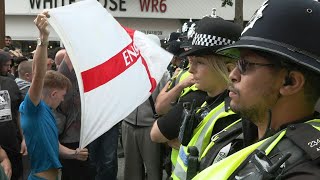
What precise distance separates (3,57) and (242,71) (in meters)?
4.58

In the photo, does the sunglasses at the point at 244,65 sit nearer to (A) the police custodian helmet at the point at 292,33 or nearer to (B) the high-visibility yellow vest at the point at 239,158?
(A) the police custodian helmet at the point at 292,33

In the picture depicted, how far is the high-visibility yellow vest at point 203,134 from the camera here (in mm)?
2344

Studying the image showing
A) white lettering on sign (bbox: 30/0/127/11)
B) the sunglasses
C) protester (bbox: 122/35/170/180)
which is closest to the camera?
the sunglasses

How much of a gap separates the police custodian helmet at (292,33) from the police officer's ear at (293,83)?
60mm

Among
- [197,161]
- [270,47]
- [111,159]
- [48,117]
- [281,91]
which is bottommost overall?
[111,159]

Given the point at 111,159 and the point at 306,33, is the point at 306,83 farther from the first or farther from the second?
the point at 111,159

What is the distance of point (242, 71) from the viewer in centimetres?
153

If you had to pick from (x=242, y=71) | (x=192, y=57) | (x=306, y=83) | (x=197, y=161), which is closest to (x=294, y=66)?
(x=306, y=83)

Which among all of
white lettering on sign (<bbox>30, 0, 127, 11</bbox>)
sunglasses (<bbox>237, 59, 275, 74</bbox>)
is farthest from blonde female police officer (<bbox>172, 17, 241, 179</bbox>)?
white lettering on sign (<bbox>30, 0, 127, 11</bbox>)

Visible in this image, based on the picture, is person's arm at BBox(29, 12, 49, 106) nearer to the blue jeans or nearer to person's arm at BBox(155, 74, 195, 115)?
person's arm at BBox(155, 74, 195, 115)

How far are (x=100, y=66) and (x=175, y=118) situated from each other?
747 mm

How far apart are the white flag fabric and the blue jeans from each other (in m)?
1.96

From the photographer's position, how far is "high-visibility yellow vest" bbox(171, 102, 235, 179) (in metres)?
2.34

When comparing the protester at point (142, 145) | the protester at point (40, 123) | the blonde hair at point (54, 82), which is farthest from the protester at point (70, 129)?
the protester at point (40, 123)
